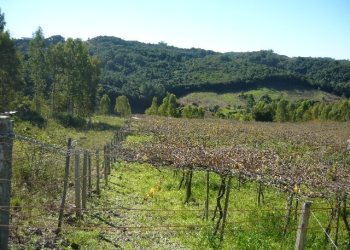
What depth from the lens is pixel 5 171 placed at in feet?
18.2

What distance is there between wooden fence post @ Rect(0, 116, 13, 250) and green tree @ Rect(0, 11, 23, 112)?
107ft

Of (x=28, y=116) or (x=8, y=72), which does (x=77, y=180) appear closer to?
(x=8, y=72)

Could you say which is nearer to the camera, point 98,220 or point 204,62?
point 98,220

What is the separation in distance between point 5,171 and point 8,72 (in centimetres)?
3427

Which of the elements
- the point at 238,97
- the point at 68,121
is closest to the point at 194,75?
the point at 238,97

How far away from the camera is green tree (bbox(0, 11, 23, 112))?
1411 inches

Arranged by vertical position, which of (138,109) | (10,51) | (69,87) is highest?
(10,51)

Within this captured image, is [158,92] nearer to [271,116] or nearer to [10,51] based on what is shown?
[271,116]

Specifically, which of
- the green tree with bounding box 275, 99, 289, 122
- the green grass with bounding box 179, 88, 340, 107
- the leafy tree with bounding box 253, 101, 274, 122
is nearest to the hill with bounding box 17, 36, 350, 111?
the green grass with bounding box 179, 88, 340, 107

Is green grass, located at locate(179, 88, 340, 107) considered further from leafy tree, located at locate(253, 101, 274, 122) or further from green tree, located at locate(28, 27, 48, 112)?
green tree, located at locate(28, 27, 48, 112)

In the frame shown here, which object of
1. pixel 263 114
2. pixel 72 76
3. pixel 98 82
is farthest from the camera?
pixel 263 114

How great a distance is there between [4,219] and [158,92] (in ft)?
362

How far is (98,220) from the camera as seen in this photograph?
10594 mm

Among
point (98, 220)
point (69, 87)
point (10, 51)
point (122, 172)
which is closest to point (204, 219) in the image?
point (98, 220)
